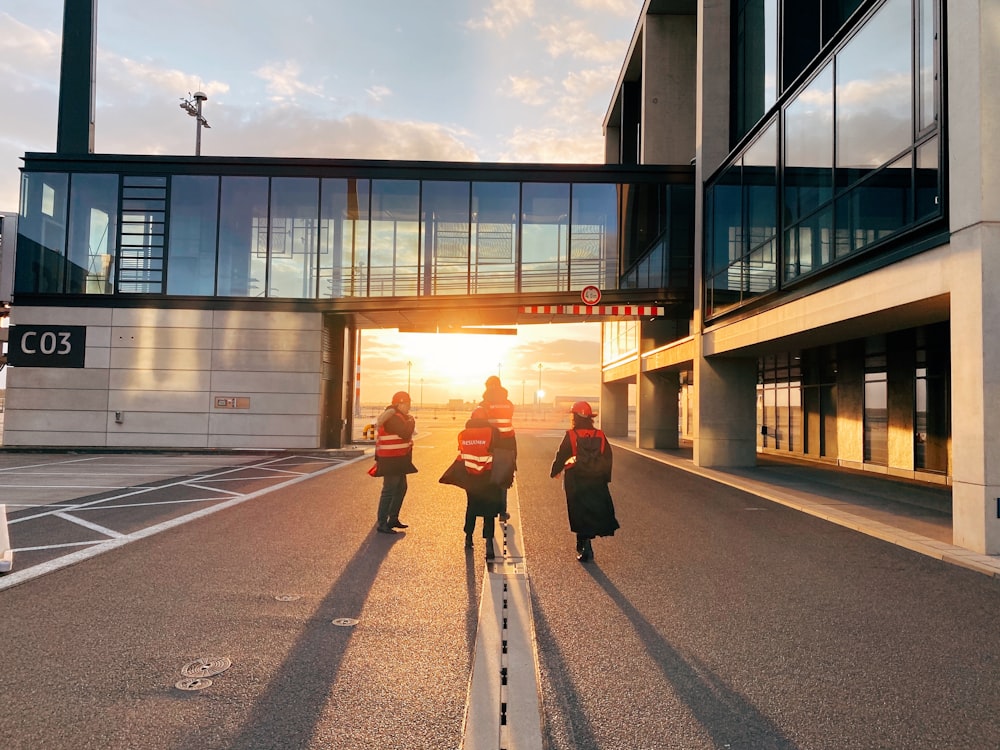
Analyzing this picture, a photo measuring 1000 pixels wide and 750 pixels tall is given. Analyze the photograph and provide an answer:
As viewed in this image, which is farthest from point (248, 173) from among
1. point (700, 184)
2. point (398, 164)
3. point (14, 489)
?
point (700, 184)

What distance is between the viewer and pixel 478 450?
7145 millimetres

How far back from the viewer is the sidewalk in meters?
7.95

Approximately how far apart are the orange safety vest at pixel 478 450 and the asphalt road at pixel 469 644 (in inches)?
39.1

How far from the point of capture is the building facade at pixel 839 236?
795cm

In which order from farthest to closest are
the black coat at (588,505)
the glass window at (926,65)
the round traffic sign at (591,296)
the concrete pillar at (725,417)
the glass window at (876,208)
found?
the round traffic sign at (591,296)
the concrete pillar at (725,417)
the glass window at (876,208)
the glass window at (926,65)
the black coat at (588,505)

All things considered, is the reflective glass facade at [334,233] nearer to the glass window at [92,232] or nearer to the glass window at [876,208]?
the glass window at [92,232]

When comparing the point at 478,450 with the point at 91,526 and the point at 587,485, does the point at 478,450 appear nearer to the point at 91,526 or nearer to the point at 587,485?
the point at 587,485

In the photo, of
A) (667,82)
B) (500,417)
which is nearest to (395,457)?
(500,417)

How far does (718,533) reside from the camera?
28.4 ft

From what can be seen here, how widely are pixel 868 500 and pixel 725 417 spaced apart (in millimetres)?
6371

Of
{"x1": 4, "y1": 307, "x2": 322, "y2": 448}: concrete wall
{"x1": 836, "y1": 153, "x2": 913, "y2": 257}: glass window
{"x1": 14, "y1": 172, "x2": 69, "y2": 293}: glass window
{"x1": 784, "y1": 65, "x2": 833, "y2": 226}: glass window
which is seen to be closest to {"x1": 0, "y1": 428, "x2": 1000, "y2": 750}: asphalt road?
{"x1": 836, "y1": 153, "x2": 913, "y2": 257}: glass window

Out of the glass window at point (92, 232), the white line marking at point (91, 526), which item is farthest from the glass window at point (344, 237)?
the white line marking at point (91, 526)

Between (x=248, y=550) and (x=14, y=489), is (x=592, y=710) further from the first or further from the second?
(x=14, y=489)

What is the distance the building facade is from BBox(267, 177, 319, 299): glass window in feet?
40.2
